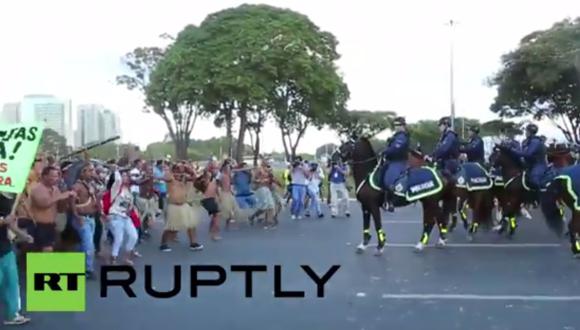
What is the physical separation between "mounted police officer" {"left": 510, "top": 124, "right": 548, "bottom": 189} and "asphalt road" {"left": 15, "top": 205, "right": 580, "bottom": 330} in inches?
43.9

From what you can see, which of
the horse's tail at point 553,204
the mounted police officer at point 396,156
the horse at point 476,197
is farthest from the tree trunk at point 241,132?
the horse's tail at point 553,204

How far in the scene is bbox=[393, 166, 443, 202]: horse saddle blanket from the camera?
13906 mm

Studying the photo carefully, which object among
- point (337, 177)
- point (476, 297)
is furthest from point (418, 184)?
point (337, 177)

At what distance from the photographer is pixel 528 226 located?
18.5m

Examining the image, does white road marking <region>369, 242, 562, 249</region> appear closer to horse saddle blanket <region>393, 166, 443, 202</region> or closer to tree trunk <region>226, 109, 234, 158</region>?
horse saddle blanket <region>393, 166, 443, 202</region>

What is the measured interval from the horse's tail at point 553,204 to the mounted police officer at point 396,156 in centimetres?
216

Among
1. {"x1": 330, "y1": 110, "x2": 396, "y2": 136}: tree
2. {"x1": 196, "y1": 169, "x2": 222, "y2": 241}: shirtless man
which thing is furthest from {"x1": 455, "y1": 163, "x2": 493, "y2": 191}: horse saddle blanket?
{"x1": 330, "y1": 110, "x2": 396, "y2": 136}: tree

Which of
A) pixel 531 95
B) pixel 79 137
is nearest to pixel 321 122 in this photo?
pixel 531 95

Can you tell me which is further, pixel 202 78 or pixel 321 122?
pixel 321 122

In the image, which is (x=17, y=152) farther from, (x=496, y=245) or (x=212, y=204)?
(x=496, y=245)

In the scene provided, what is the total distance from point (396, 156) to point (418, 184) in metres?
0.57

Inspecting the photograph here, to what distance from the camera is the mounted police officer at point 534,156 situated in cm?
1493

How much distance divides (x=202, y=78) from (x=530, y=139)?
28505 mm

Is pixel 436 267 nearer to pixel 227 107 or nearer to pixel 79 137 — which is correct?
pixel 79 137
